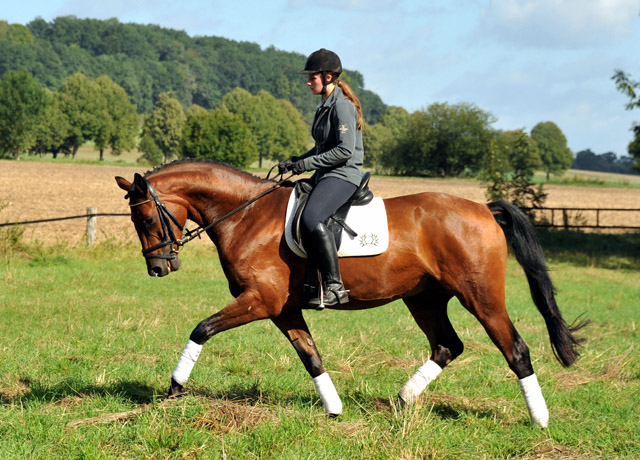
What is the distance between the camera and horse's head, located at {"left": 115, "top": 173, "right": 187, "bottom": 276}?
5898 mm

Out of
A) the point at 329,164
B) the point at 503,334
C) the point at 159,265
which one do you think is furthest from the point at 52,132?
the point at 503,334

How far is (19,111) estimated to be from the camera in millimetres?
88625

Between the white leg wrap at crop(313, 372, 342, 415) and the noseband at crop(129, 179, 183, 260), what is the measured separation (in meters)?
1.77

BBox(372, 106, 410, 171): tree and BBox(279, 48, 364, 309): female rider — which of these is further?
BBox(372, 106, 410, 171): tree

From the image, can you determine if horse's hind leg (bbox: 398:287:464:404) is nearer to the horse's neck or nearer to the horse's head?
the horse's neck

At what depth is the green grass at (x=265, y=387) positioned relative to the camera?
507cm

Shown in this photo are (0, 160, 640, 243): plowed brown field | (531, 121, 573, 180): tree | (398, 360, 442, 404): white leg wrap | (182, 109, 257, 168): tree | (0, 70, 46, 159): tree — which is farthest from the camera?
(531, 121, 573, 180): tree

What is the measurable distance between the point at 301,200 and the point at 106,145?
371 ft

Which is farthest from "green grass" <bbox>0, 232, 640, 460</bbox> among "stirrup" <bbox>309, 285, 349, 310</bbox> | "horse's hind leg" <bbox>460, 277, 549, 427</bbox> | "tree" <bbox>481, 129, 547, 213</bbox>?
"tree" <bbox>481, 129, 547, 213</bbox>

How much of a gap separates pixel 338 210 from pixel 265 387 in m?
2.13

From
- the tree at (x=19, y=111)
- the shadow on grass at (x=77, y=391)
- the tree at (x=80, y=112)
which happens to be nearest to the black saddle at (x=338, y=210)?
the shadow on grass at (x=77, y=391)

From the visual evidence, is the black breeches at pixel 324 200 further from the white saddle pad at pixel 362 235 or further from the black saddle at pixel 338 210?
the white saddle pad at pixel 362 235

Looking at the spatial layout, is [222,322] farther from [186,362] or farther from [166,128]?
[166,128]

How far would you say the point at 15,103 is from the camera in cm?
8931
